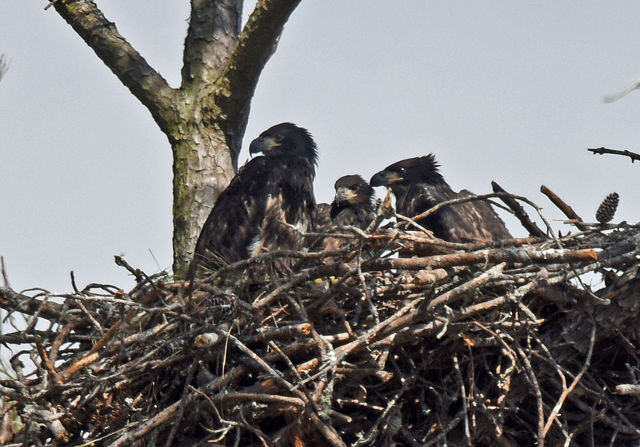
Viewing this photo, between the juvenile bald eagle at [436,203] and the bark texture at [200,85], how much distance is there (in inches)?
59.1

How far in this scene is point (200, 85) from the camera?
7.51 metres

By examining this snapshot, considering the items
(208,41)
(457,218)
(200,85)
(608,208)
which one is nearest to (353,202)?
(457,218)

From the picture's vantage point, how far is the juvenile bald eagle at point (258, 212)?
7195 mm

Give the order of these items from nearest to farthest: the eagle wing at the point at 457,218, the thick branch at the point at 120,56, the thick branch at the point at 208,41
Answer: the eagle wing at the point at 457,218, the thick branch at the point at 120,56, the thick branch at the point at 208,41

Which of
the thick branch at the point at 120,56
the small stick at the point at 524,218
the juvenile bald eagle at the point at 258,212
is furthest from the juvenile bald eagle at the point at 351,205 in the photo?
the small stick at the point at 524,218

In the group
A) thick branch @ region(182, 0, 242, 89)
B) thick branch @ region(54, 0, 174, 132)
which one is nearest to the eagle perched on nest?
thick branch @ region(182, 0, 242, 89)

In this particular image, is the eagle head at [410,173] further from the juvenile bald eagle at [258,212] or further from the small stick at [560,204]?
the small stick at [560,204]

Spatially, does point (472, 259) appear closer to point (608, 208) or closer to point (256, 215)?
point (608, 208)

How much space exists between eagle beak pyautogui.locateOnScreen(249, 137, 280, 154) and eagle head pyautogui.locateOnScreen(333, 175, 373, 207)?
65cm

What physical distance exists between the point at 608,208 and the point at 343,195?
10.2 feet

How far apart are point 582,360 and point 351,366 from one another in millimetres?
1288

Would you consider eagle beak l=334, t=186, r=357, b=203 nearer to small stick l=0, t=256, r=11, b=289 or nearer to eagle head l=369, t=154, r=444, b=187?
eagle head l=369, t=154, r=444, b=187

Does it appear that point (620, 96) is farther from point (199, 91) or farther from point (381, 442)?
point (199, 91)

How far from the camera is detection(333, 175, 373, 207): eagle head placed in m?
8.27
